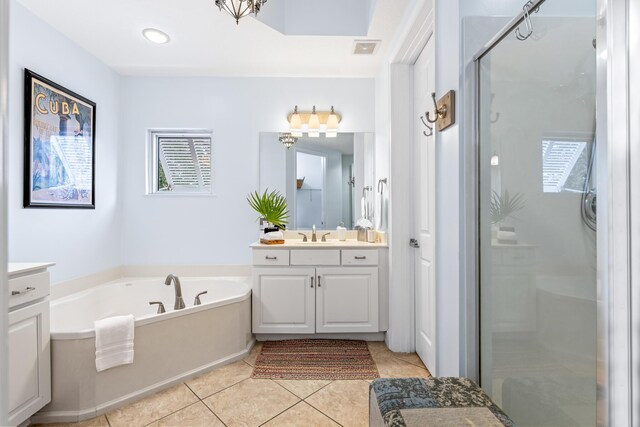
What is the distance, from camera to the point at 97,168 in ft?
9.36

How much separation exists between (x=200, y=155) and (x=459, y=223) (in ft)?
8.69

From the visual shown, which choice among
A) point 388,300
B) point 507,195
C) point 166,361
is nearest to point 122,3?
point 166,361

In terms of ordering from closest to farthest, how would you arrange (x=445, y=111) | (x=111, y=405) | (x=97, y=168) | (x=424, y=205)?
(x=445, y=111) < (x=111, y=405) < (x=424, y=205) < (x=97, y=168)

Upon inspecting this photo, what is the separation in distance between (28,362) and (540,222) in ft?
7.55

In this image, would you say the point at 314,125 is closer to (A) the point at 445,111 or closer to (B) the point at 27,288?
(A) the point at 445,111

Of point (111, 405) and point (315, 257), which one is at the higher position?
point (315, 257)

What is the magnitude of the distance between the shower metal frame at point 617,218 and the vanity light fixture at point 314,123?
2.54 meters

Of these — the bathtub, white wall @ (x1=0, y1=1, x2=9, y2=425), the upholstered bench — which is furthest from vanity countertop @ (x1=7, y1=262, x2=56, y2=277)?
the upholstered bench

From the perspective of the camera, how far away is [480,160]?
52.1 inches

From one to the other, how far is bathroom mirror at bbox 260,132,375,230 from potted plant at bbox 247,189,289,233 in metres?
0.06

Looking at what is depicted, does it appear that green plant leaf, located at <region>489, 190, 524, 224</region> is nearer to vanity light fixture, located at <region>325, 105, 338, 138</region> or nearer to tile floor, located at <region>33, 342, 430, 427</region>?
tile floor, located at <region>33, 342, 430, 427</region>

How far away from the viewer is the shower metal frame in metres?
0.73

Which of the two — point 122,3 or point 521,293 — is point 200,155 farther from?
point 521,293

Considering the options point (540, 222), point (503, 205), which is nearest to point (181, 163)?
point (503, 205)
